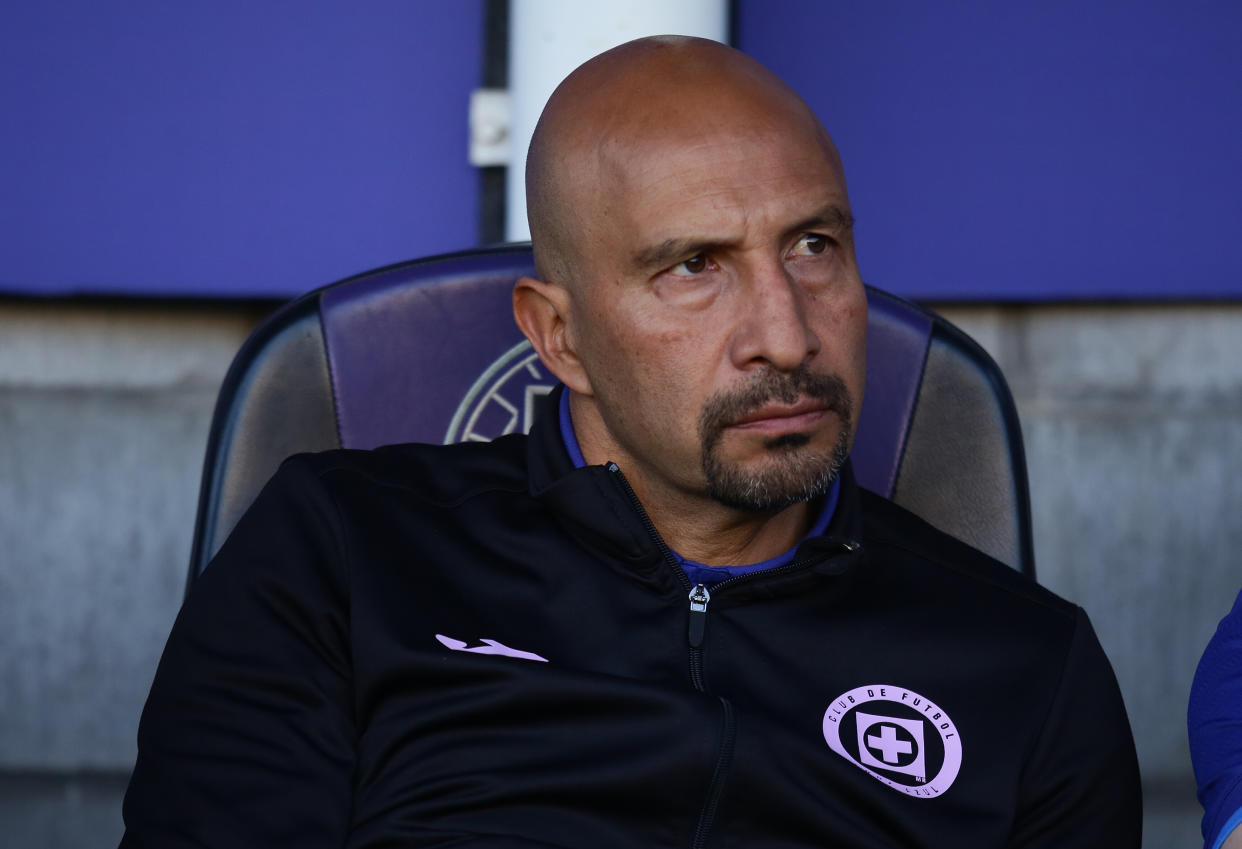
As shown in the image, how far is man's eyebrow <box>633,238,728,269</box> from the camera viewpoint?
1295mm

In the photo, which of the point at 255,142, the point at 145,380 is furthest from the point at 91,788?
the point at 255,142

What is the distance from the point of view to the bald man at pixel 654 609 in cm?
120

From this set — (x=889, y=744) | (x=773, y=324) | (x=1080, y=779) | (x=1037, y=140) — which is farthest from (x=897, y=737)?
(x=1037, y=140)

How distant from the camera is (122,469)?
91.9 inches

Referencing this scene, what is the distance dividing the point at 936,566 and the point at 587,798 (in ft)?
1.44

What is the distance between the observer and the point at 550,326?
1.45 meters

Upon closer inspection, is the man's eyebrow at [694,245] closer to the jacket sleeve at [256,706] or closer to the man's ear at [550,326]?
the man's ear at [550,326]

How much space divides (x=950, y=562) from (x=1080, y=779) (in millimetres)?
241

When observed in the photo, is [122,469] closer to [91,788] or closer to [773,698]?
[91,788]

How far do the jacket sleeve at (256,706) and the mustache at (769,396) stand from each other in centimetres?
36

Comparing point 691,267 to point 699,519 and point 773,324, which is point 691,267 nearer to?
point 773,324

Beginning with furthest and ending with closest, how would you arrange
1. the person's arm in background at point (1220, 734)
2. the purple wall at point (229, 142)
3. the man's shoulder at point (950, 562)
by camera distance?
the purple wall at point (229, 142) < the man's shoulder at point (950, 562) < the person's arm in background at point (1220, 734)

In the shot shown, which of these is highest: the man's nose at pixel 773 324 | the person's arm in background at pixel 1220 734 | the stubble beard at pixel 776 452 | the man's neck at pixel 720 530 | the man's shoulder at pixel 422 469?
the man's nose at pixel 773 324

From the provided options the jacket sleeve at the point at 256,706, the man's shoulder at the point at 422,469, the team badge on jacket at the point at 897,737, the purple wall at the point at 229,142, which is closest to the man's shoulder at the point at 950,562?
the team badge on jacket at the point at 897,737
